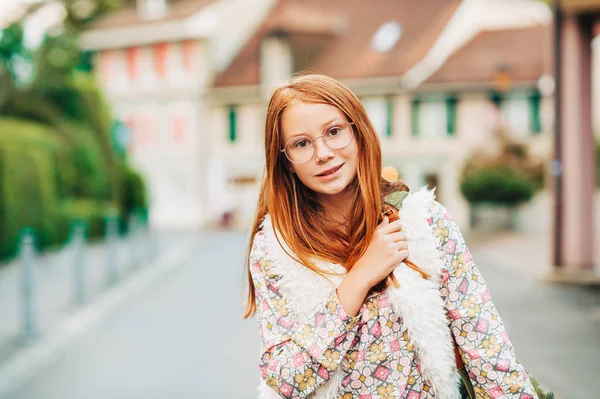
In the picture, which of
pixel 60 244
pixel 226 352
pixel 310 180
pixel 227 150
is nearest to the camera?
pixel 310 180

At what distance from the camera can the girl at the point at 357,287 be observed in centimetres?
180

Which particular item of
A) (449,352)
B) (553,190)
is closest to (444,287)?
(449,352)

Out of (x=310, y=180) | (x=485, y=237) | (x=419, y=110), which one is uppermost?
(x=419, y=110)

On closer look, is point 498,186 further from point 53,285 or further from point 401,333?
point 401,333

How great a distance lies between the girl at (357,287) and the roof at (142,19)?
3742 cm

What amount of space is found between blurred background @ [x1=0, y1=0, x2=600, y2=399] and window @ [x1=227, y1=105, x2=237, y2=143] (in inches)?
4.2

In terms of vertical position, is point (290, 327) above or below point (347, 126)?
below

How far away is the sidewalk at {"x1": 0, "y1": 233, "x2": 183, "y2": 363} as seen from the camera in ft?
30.0

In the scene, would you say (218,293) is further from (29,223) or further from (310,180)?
(310,180)

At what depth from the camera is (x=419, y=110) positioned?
3466 centimetres

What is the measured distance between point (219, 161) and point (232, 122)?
1992mm

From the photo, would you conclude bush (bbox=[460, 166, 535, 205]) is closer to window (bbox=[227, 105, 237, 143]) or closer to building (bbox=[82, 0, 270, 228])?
window (bbox=[227, 105, 237, 143])

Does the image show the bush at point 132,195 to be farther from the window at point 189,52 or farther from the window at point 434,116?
the window at point 434,116

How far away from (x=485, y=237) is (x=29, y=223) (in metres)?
12.2
